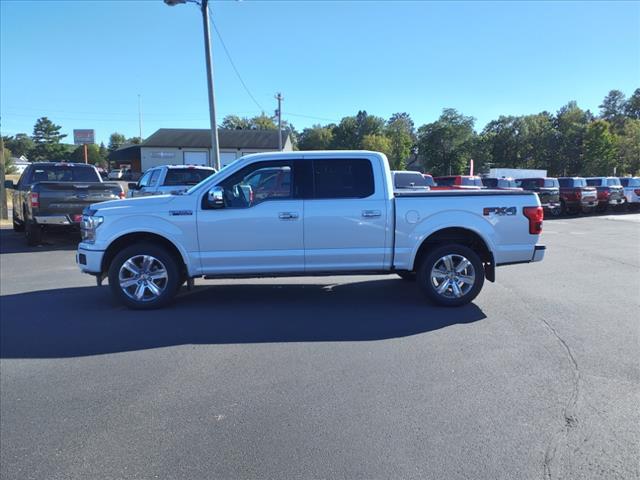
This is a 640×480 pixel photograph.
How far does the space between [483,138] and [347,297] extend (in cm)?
7090

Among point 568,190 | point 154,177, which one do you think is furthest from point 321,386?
point 568,190

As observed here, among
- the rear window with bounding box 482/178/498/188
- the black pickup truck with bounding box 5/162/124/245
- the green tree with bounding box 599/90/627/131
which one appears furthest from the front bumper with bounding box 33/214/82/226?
the green tree with bounding box 599/90/627/131

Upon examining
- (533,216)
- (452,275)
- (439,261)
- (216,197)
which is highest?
(216,197)

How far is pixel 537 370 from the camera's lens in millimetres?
4352

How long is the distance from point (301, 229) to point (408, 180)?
11970mm

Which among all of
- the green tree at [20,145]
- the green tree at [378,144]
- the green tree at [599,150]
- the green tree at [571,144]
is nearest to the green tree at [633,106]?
the green tree at [571,144]

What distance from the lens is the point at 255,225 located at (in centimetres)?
614

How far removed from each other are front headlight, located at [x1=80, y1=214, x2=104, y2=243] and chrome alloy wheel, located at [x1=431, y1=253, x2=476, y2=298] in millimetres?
4502

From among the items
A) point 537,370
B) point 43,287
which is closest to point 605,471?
point 537,370

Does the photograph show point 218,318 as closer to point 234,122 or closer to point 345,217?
point 345,217

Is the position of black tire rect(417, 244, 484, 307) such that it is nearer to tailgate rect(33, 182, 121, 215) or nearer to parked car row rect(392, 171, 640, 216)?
tailgate rect(33, 182, 121, 215)

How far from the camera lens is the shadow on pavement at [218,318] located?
5160mm

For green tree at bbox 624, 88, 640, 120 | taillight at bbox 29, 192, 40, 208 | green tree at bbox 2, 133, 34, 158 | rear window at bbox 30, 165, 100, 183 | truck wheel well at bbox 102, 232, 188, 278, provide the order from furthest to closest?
green tree at bbox 2, 133, 34, 158 < green tree at bbox 624, 88, 640, 120 < rear window at bbox 30, 165, 100, 183 < taillight at bbox 29, 192, 40, 208 < truck wheel well at bbox 102, 232, 188, 278

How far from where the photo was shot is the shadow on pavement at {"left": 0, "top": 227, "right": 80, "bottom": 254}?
1180 centimetres
